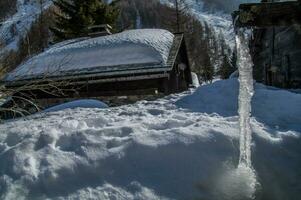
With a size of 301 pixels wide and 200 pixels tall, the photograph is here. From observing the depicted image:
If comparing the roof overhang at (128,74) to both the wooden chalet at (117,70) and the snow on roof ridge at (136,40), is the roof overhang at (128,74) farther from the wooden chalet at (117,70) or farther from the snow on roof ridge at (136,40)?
the snow on roof ridge at (136,40)

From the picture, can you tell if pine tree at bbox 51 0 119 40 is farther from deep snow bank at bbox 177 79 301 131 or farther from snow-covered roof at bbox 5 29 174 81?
deep snow bank at bbox 177 79 301 131

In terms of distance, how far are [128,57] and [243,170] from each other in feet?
34.7

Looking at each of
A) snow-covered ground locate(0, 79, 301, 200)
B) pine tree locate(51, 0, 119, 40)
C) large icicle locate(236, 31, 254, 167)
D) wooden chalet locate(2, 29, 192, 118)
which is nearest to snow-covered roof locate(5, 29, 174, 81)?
wooden chalet locate(2, 29, 192, 118)

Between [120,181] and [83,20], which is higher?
[83,20]

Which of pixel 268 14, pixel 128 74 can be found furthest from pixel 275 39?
pixel 268 14

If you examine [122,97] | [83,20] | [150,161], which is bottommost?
[122,97]

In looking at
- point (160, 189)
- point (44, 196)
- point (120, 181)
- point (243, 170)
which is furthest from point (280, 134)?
point (44, 196)

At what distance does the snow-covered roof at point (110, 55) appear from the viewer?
14.8m

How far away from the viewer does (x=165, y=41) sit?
1661 centimetres

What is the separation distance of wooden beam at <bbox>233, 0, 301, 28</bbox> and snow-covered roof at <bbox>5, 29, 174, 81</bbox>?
552cm

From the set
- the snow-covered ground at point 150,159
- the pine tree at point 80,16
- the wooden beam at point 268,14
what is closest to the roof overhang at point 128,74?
the wooden beam at point 268,14

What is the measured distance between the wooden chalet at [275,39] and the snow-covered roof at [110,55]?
3.58 m

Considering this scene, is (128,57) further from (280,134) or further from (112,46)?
(280,134)

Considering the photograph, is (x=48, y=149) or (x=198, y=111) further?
(x=198, y=111)
